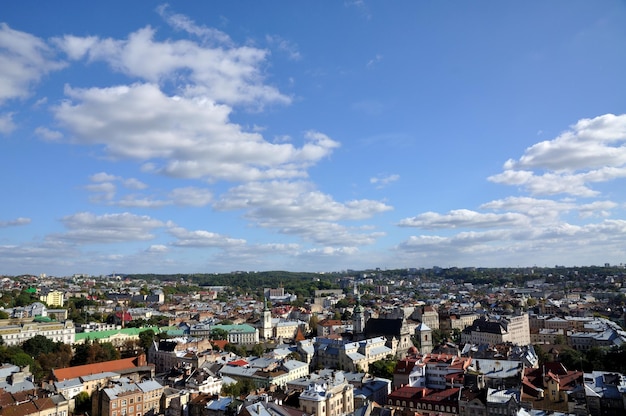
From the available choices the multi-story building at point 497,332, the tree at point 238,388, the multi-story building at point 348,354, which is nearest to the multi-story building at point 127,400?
the tree at point 238,388

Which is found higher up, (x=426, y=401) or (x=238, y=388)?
(x=238, y=388)

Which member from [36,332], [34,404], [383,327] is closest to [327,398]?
[34,404]

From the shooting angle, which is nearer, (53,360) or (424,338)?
(53,360)

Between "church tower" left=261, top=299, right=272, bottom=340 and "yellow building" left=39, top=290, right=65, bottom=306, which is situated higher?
"yellow building" left=39, top=290, right=65, bottom=306

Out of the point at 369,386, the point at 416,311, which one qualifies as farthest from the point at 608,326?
the point at 369,386

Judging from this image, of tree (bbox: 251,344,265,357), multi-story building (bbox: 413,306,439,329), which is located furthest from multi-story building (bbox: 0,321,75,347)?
multi-story building (bbox: 413,306,439,329)

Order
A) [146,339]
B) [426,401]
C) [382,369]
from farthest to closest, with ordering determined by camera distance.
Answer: [146,339]
[382,369]
[426,401]

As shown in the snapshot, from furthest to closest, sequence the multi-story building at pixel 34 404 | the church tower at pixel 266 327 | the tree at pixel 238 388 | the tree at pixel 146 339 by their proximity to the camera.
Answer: the church tower at pixel 266 327 < the tree at pixel 146 339 < the tree at pixel 238 388 < the multi-story building at pixel 34 404

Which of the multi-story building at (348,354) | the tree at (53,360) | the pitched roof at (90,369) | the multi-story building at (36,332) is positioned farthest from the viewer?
the multi-story building at (36,332)

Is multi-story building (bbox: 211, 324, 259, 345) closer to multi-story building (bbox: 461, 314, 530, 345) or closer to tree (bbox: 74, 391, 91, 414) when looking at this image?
multi-story building (bbox: 461, 314, 530, 345)

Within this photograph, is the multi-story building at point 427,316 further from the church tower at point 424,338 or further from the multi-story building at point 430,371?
the multi-story building at point 430,371

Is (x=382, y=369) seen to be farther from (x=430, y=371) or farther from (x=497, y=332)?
(x=497, y=332)

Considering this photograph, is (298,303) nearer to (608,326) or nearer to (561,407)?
(608,326)
